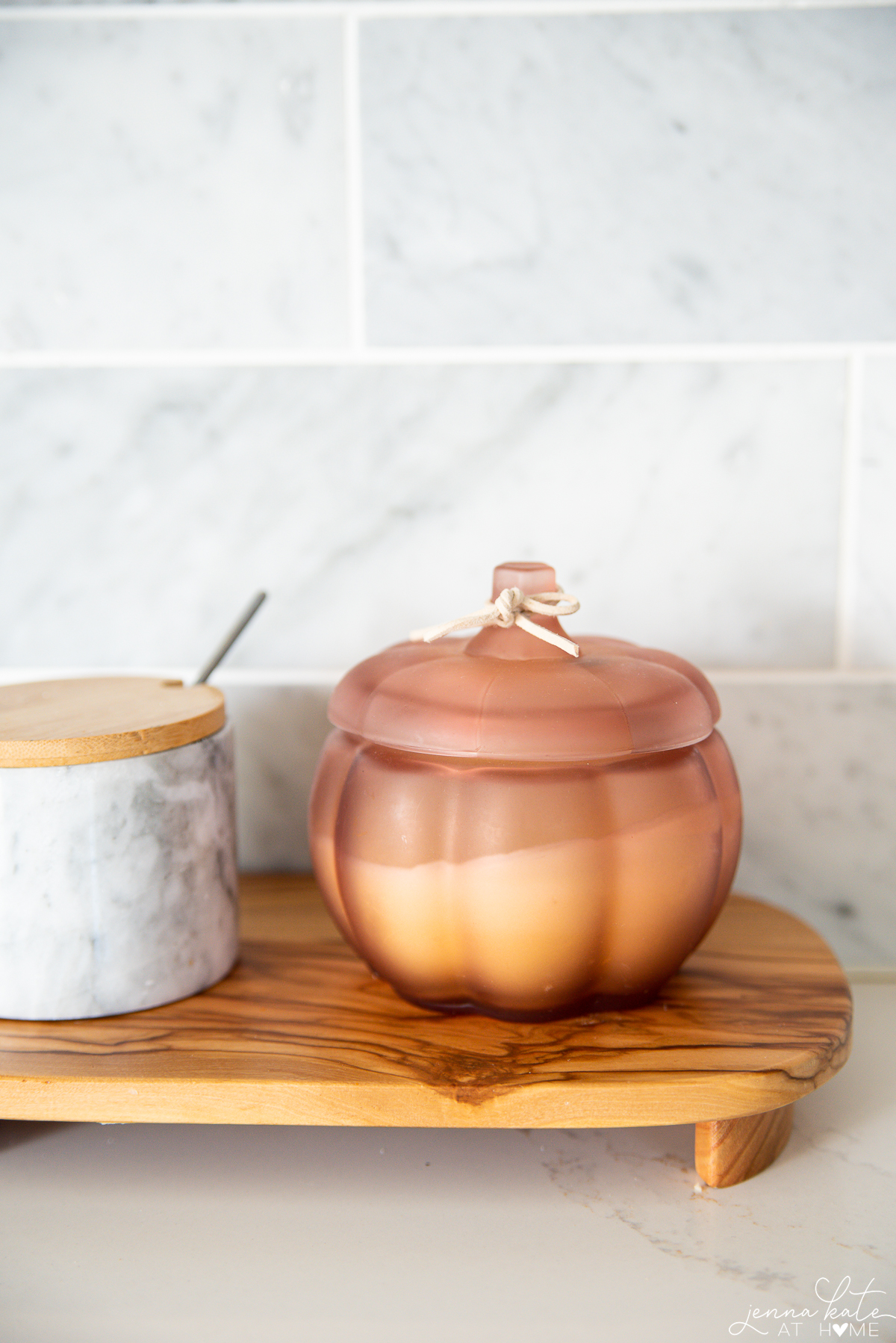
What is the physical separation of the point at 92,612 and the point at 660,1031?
1.60ft

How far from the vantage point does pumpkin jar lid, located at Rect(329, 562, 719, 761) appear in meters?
0.49

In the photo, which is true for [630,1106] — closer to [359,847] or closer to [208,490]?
[359,847]

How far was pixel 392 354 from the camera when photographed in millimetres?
705

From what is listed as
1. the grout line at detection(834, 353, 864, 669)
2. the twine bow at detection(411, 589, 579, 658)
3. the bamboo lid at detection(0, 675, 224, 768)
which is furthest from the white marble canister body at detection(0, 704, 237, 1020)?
the grout line at detection(834, 353, 864, 669)

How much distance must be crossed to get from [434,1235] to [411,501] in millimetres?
456

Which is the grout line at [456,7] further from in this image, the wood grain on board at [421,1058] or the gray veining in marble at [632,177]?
the wood grain on board at [421,1058]

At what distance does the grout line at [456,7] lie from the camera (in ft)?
2.18

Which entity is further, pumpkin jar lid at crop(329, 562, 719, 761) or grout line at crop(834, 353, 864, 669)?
grout line at crop(834, 353, 864, 669)

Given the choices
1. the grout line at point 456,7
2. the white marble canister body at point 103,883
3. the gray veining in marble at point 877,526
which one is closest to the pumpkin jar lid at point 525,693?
the white marble canister body at point 103,883

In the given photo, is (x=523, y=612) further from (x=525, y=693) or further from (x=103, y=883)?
(x=103, y=883)

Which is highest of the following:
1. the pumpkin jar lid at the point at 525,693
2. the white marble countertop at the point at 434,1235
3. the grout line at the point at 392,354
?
the grout line at the point at 392,354

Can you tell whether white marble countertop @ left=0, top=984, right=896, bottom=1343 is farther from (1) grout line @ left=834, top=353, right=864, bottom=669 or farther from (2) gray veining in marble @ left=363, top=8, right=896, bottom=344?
(2) gray veining in marble @ left=363, top=8, right=896, bottom=344

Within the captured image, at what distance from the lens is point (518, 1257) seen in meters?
0.47

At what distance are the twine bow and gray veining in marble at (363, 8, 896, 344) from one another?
236 mm
